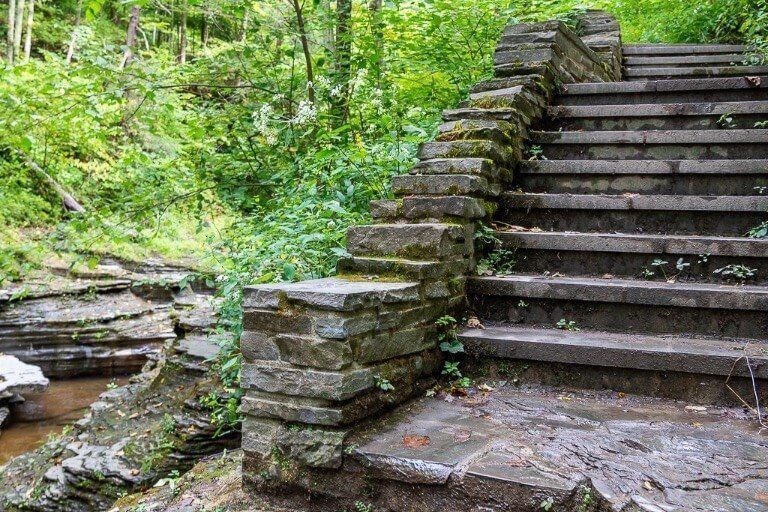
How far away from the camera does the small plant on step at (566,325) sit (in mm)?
3551

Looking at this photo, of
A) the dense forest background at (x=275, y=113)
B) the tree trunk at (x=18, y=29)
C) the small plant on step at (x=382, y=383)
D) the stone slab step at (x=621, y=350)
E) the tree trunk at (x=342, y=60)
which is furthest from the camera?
the tree trunk at (x=18, y=29)

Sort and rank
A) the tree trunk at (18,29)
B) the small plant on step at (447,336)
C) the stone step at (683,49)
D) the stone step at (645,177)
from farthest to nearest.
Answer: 1. the tree trunk at (18,29)
2. the stone step at (683,49)
3. the stone step at (645,177)
4. the small plant on step at (447,336)

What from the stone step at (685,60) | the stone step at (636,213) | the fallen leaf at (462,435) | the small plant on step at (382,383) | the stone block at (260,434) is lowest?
the stone block at (260,434)

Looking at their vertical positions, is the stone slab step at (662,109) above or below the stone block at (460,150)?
above

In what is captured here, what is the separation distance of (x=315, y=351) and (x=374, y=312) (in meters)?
0.35

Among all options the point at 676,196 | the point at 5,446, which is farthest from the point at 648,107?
the point at 5,446

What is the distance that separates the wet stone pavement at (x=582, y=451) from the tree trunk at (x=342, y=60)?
3635 mm

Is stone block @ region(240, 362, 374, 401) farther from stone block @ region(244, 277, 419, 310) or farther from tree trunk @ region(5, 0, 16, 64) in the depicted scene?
tree trunk @ region(5, 0, 16, 64)

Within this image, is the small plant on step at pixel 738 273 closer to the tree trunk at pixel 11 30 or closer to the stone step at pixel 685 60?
the stone step at pixel 685 60

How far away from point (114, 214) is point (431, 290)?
3294 millimetres

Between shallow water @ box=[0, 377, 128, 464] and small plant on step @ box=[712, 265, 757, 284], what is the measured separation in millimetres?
7302

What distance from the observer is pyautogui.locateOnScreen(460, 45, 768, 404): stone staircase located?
3131 mm

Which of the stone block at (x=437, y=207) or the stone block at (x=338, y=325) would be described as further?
the stone block at (x=437, y=207)

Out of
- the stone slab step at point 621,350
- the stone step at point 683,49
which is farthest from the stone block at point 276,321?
the stone step at point 683,49
